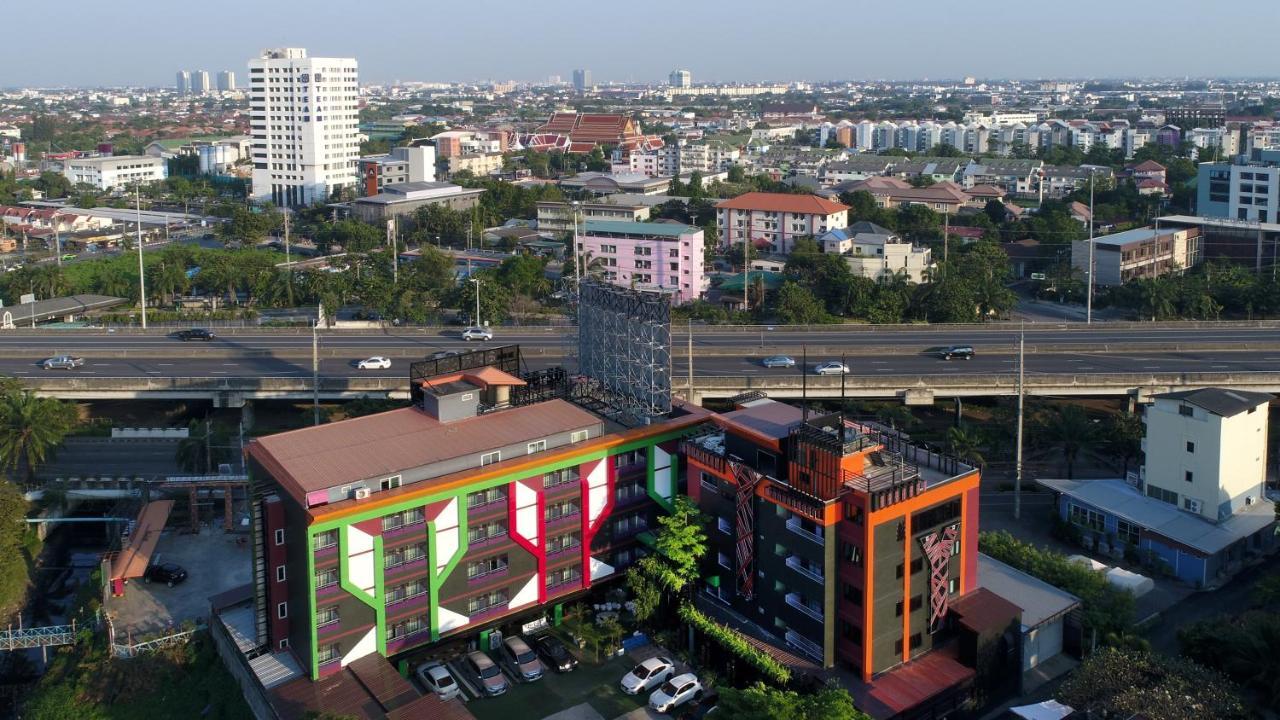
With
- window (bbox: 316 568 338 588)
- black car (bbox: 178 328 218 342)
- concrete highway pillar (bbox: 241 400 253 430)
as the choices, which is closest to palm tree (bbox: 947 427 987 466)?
window (bbox: 316 568 338 588)

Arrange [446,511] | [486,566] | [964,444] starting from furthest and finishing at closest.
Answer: [964,444], [486,566], [446,511]

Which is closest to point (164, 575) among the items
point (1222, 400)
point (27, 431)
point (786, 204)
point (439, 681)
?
point (27, 431)

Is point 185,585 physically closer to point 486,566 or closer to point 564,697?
point 486,566

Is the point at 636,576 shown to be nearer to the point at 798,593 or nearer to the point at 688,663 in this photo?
the point at 688,663

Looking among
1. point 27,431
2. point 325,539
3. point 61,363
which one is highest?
point 61,363

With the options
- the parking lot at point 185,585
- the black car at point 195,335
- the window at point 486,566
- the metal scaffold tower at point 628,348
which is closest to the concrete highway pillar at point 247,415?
the parking lot at point 185,585

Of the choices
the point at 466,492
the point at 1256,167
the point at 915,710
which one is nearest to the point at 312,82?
the point at 1256,167
